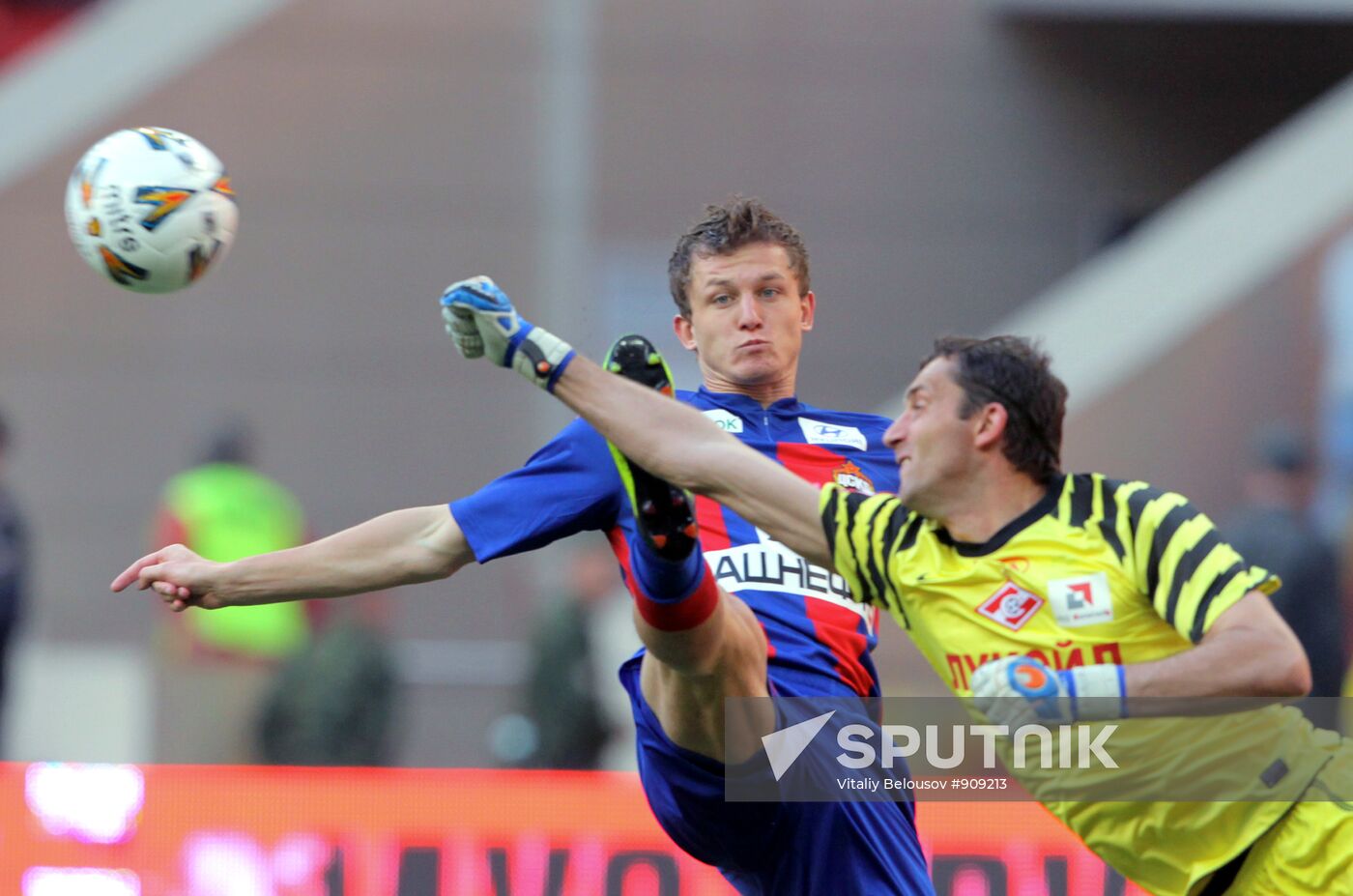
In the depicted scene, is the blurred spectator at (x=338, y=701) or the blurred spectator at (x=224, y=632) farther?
the blurred spectator at (x=224, y=632)

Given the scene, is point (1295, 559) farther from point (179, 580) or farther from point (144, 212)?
point (144, 212)

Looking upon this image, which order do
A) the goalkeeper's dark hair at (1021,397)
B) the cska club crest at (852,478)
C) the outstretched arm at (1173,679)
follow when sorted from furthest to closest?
the cska club crest at (852,478) → the goalkeeper's dark hair at (1021,397) → the outstretched arm at (1173,679)

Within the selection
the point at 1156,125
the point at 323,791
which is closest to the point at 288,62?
the point at 1156,125

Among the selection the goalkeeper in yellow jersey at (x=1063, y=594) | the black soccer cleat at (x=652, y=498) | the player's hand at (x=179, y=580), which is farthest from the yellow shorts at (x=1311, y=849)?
the player's hand at (x=179, y=580)

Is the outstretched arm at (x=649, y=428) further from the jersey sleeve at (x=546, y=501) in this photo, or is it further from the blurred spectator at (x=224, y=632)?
the blurred spectator at (x=224, y=632)

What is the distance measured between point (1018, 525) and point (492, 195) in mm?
10227

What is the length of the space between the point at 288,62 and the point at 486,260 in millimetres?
2180

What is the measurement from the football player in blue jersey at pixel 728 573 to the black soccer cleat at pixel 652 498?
0.24 metres

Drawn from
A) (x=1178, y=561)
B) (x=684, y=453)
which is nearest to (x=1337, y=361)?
(x=1178, y=561)

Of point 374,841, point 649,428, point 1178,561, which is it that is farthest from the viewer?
point 374,841

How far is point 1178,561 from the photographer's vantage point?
163 inches

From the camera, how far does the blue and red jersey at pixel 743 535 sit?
17.6ft

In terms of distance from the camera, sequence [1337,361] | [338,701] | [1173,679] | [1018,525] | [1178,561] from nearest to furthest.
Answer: [1173,679] < [1178,561] < [1018,525] < [338,701] < [1337,361]

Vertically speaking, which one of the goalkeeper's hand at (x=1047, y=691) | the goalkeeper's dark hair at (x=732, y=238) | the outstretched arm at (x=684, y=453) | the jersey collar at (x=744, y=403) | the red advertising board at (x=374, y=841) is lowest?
the red advertising board at (x=374, y=841)
